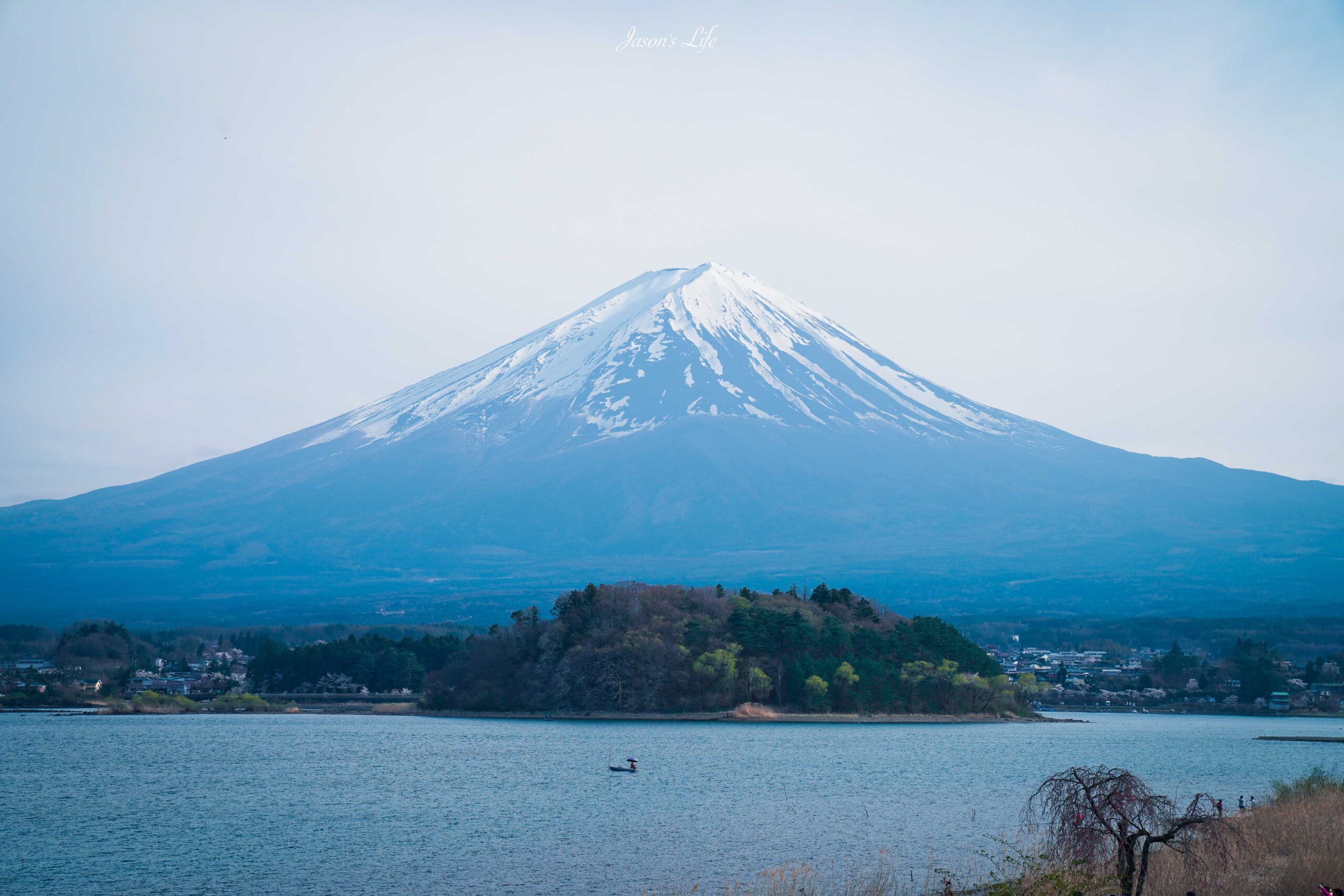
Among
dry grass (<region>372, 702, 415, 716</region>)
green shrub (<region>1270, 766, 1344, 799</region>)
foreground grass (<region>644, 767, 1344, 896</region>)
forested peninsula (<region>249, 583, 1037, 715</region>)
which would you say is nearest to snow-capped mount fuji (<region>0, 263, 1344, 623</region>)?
dry grass (<region>372, 702, 415, 716</region>)

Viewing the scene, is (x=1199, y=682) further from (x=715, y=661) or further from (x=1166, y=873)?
(x=1166, y=873)

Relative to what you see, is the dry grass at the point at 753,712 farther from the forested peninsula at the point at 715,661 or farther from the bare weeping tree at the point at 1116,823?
the bare weeping tree at the point at 1116,823

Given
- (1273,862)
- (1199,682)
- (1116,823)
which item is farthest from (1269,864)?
(1199,682)

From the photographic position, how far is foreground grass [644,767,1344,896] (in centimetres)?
1509

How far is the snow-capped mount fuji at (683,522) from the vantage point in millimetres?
145875

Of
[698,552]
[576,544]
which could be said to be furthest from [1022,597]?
[576,544]

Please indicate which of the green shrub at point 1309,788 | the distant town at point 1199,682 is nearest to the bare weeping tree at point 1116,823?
the green shrub at point 1309,788

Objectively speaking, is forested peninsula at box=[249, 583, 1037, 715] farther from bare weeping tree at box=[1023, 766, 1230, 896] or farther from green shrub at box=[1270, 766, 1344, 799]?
bare weeping tree at box=[1023, 766, 1230, 896]

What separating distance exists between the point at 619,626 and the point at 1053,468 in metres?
139

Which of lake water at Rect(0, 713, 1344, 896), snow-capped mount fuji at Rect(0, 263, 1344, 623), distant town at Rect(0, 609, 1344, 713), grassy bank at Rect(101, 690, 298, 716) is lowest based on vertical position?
lake water at Rect(0, 713, 1344, 896)

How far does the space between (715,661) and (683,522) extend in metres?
105

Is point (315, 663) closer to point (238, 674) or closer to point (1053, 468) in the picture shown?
point (238, 674)

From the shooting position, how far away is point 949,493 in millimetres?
170750

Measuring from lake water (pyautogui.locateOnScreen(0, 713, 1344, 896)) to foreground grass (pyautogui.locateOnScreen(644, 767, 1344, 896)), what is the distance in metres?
1.22
